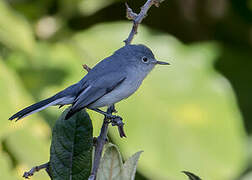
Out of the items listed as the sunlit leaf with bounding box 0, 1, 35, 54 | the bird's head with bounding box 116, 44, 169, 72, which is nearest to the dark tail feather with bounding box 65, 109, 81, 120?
the bird's head with bounding box 116, 44, 169, 72

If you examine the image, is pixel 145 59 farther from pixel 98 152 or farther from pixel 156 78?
pixel 98 152

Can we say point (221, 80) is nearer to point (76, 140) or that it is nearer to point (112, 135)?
point (112, 135)

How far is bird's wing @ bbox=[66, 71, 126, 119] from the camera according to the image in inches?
105

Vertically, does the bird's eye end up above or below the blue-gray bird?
above

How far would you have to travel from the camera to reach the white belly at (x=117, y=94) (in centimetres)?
271

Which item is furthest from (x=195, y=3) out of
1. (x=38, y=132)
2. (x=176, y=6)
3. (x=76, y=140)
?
(x=76, y=140)

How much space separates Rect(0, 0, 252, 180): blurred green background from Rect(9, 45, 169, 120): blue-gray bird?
0.59 m

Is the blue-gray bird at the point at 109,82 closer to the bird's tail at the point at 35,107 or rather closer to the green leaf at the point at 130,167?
the bird's tail at the point at 35,107

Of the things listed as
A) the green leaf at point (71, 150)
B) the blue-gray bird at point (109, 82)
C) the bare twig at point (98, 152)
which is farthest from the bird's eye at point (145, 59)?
the green leaf at point (71, 150)

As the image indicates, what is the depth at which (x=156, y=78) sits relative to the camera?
383 cm

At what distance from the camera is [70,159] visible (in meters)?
1.62

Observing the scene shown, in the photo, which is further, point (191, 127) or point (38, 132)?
point (191, 127)

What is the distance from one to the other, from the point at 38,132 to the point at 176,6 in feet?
6.04

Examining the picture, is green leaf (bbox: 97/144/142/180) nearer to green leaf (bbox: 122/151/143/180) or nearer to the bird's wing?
green leaf (bbox: 122/151/143/180)
